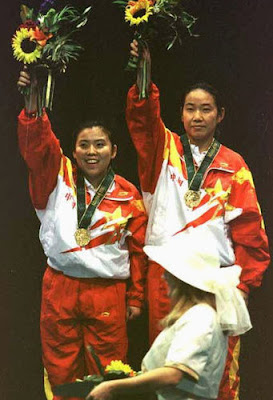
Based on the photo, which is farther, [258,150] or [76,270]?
[258,150]

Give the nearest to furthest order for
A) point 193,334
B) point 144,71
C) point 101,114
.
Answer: point 193,334 < point 144,71 < point 101,114

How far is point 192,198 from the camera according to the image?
3.61 meters

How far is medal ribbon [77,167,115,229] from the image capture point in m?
3.62

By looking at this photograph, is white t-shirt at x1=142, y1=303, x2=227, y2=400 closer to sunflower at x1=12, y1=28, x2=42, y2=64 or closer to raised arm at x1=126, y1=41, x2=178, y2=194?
raised arm at x1=126, y1=41, x2=178, y2=194

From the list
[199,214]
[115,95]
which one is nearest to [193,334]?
[199,214]

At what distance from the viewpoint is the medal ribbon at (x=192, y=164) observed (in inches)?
142

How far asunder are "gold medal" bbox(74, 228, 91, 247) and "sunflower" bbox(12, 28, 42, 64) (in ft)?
2.44

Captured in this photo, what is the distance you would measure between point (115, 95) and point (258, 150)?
691 millimetres

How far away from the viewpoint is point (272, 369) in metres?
3.83

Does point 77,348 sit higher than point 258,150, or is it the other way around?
point 258,150

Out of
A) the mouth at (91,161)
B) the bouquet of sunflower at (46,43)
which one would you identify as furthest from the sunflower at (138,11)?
the mouth at (91,161)

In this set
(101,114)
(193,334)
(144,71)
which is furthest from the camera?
(101,114)

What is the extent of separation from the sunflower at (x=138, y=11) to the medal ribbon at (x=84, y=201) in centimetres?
66

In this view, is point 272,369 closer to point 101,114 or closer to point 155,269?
point 155,269
